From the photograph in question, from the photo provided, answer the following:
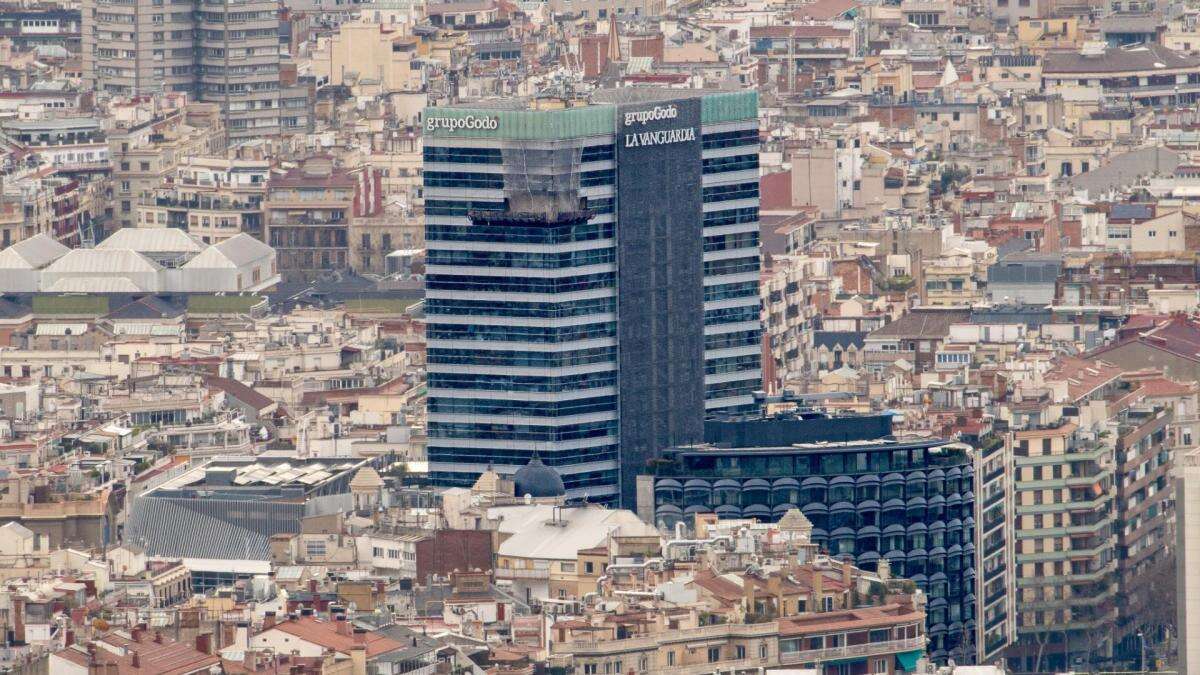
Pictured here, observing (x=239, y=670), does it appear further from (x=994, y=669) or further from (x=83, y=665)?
(x=994, y=669)

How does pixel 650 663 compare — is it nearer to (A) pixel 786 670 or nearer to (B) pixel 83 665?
(A) pixel 786 670

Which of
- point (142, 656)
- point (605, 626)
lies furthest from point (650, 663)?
point (142, 656)

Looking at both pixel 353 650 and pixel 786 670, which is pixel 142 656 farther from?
pixel 786 670

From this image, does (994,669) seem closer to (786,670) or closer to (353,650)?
(786,670)

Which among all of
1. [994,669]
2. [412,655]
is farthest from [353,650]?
A: [994,669]

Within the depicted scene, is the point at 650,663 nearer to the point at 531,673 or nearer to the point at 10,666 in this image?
the point at 531,673
